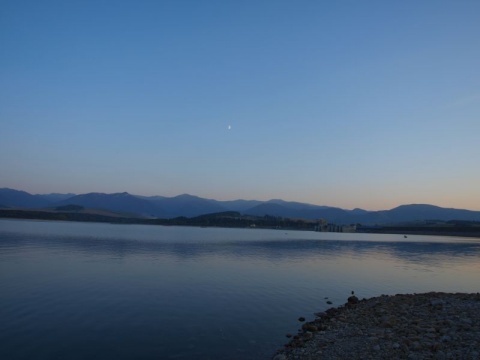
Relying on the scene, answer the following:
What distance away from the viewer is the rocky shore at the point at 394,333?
11.8 meters

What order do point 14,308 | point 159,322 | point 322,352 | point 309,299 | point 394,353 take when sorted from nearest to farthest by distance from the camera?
1. point 394,353
2. point 322,352
3. point 159,322
4. point 14,308
5. point 309,299

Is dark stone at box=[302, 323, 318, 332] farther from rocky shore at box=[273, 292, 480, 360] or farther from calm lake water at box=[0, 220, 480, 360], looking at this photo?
calm lake water at box=[0, 220, 480, 360]

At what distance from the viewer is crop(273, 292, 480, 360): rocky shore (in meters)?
11.8

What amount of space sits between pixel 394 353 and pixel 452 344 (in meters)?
2.01

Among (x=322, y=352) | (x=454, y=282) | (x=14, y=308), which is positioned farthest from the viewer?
(x=454, y=282)

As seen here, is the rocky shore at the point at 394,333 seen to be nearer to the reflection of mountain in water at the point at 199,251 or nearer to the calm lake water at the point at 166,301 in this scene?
the calm lake water at the point at 166,301

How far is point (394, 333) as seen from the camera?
555 inches

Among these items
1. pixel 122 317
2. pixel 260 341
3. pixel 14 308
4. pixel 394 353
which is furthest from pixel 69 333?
pixel 394 353

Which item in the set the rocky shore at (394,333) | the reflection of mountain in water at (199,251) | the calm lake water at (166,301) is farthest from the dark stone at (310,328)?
the reflection of mountain in water at (199,251)

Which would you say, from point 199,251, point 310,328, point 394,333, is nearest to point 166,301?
point 310,328

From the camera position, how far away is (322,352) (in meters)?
12.5

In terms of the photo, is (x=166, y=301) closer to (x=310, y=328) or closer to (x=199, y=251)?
(x=310, y=328)

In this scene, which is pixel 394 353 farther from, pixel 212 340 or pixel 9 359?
pixel 9 359

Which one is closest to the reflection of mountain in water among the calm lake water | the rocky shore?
the calm lake water
